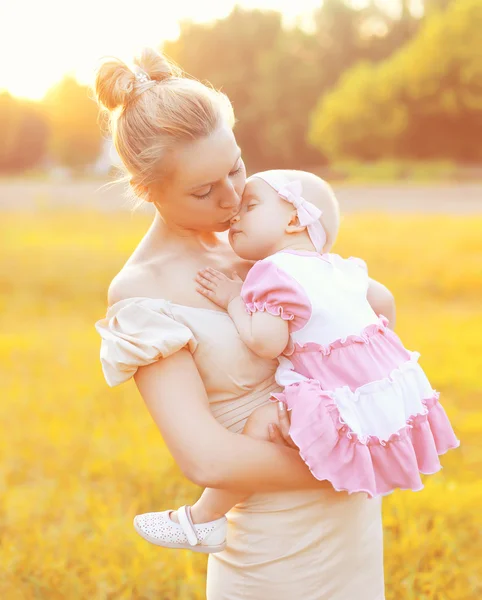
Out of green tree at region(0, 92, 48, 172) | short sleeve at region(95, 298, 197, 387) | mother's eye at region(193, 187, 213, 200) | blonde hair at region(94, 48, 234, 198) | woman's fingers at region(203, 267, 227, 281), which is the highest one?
green tree at region(0, 92, 48, 172)

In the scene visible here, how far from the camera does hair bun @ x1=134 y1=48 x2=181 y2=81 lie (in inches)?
73.4

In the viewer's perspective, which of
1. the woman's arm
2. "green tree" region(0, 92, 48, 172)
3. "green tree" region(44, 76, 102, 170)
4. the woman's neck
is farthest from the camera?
"green tree" region(44, 76, 102, 170)

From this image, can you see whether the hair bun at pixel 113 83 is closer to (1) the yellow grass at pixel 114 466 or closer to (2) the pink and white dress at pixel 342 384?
(2) the pink and white dress at pixel 342 384

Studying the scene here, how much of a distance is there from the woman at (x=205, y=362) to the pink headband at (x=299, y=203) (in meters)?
0.08

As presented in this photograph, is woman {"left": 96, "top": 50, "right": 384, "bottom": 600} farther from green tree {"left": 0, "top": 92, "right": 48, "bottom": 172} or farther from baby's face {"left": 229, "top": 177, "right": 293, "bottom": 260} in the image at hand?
green tree {"left": 0, "top": 92, "right": 48, "bottom": 172}

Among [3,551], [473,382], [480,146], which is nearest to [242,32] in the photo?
[480,146]

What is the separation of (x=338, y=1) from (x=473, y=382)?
24.4 meters

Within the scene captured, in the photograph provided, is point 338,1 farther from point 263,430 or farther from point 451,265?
point 263,430

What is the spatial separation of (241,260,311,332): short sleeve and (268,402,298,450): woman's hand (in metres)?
0.18

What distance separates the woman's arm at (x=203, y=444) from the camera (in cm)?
170

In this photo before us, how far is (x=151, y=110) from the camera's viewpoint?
5.74 feet

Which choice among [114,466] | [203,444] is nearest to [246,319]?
[203,444]

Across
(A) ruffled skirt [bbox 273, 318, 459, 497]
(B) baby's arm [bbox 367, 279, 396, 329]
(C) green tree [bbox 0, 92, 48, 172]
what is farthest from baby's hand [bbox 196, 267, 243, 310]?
(C) green tree [bbox 0, 92, 48, 172]

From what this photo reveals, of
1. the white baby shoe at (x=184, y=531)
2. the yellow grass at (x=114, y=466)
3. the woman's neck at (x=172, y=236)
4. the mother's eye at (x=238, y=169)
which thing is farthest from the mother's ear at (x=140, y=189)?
the yellow grass at (x=114, y=466)
